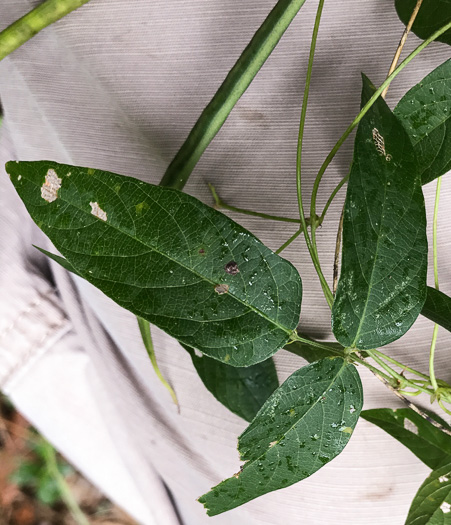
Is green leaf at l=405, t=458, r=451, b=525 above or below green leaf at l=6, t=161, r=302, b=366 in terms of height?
below

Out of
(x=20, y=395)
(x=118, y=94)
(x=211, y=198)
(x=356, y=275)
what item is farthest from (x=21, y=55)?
(x=20, y=395)

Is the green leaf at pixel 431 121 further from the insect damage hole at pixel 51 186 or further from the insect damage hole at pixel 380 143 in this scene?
the insect damage hole at pixel 51 186

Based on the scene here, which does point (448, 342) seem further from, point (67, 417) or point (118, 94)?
point (67, 417)

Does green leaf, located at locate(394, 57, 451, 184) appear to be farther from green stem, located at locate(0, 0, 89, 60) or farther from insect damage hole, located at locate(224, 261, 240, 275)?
green stem, located at locate(0, 0, 89, 60)

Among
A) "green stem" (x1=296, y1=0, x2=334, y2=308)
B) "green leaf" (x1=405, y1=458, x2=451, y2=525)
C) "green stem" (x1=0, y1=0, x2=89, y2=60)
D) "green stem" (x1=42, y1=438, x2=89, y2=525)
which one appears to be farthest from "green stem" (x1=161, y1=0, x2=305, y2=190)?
"green stem" (x1=42, y1=438, x2=89, y2=525)

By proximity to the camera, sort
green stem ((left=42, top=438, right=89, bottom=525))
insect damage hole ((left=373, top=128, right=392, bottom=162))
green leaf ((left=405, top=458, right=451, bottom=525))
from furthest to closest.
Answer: green stem ((left=42, top=438, right=89, bottom=525))
green leaf ((left=405, top=458, right=451, bottom=525))
insect damage hole ((left=373, top=128, right=392, bottom=162))

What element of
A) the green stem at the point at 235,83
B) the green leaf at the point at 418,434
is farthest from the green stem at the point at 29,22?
the green leaf at the point at 418,434

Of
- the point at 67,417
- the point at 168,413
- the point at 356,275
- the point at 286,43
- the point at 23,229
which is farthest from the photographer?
the point at 67,417
